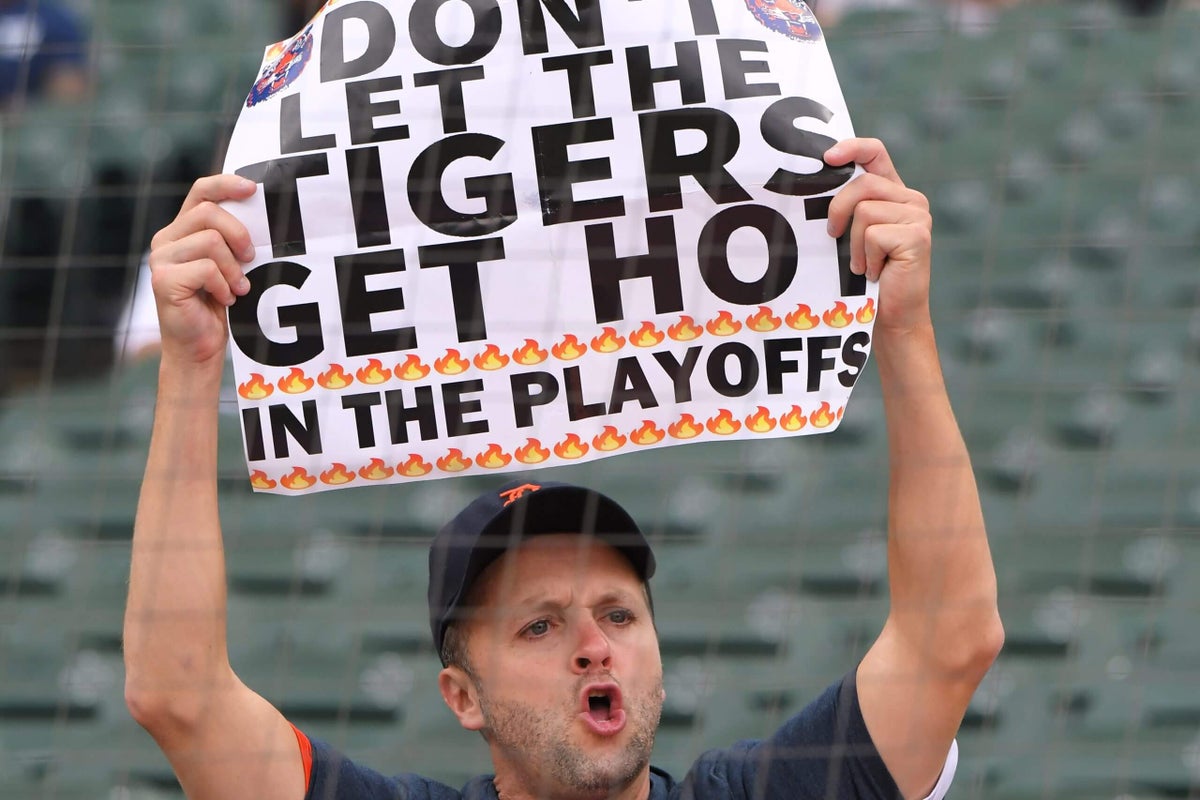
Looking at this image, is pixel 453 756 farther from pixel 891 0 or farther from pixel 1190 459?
pixel 891 0

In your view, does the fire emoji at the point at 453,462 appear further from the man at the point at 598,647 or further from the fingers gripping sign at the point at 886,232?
the fingers gripping sign at the point at 886,232

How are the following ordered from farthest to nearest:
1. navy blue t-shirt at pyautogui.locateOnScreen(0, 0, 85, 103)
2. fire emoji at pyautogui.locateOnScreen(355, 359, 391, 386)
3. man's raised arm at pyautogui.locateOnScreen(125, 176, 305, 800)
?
navy blue t-shirt at pyautogui.locateOnScreen(0, 0, 85, 103), fire emoji at pyautogui.locateOnScreen(355, 359, 391, 386), man's raised arm at pyautogui.locateOnScreen(125, 176, 305, 800)

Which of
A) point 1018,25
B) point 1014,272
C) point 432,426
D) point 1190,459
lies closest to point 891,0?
point 1018,25

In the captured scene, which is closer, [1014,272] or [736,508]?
[736,508]

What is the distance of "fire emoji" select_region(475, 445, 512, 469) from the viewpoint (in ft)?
4.61

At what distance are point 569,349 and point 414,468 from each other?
174 millimetres

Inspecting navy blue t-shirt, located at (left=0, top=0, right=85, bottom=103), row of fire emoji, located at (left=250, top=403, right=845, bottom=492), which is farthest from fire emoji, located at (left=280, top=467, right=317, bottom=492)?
navy blue t-shirt, located at (left=0, top=0, right=85, bottom=103)

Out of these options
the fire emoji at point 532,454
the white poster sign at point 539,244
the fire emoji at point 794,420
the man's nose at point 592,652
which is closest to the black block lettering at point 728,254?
the white poster sign at point 539,244

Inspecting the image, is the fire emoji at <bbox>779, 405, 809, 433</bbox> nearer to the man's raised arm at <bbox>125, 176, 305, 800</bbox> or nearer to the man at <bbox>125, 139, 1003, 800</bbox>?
the man at <bbox>125, 139, 1003, 800</bbox>

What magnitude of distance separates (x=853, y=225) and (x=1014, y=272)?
6.66ft

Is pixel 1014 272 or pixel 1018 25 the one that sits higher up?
pixel 1018 25

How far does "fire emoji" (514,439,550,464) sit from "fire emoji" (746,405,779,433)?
181mm

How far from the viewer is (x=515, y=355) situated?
1.41m

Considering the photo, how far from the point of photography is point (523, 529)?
4.95 feet
